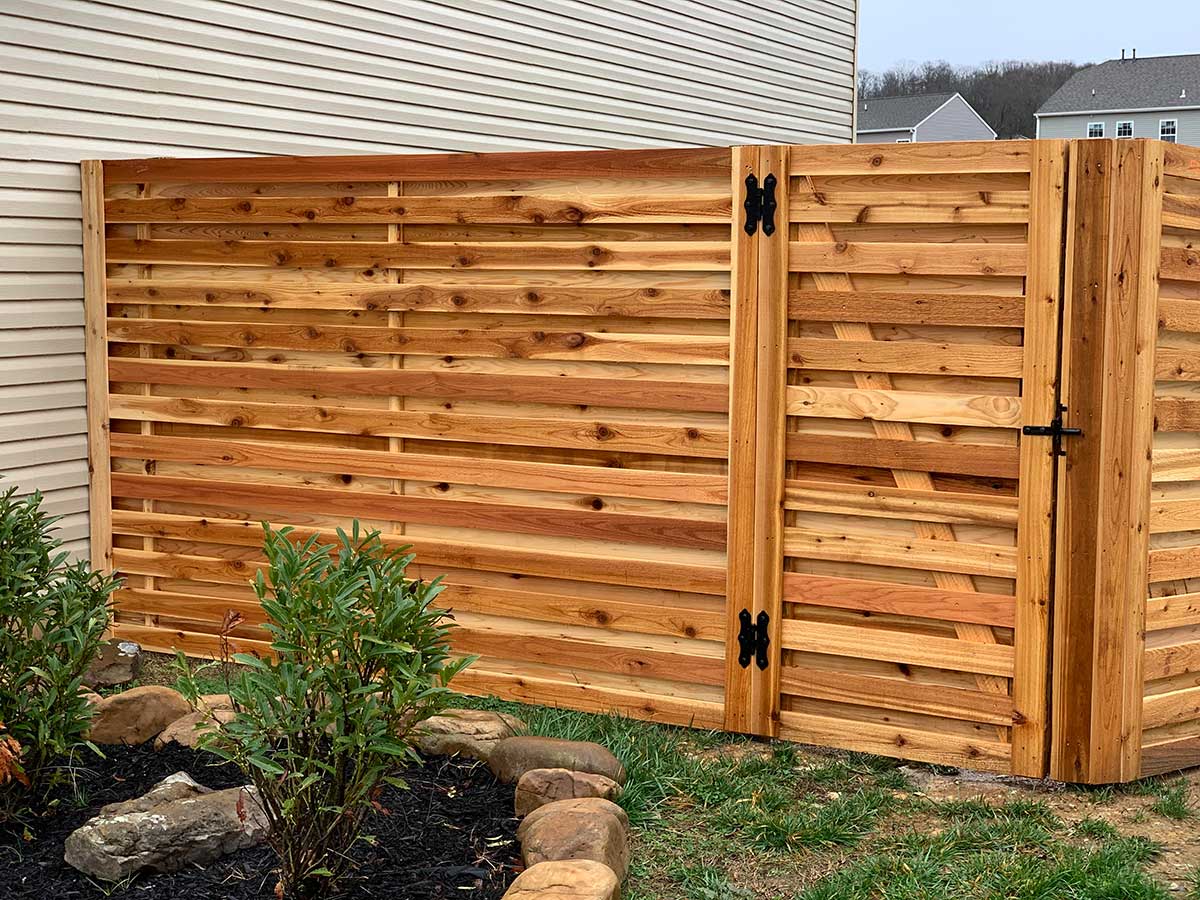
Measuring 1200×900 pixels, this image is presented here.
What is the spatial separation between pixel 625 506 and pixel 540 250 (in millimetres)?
1098

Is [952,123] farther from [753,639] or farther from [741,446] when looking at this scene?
[753,639]

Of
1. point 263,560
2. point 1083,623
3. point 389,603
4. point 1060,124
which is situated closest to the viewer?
point 389,603

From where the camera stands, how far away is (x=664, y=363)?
17.7 feet

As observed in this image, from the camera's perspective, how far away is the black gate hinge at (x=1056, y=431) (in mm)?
4797

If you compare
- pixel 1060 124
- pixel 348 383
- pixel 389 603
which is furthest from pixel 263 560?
pixel 1060 124

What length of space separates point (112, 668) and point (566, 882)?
3.21m

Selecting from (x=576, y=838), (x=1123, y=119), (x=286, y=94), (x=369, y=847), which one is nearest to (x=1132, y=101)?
(x=1123, y=119)

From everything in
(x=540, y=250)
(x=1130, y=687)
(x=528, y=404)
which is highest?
(x=540, y=250)

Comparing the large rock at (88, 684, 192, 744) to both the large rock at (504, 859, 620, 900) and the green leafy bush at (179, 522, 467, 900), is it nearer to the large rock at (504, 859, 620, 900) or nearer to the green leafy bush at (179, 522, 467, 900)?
the green leafy bush at (179, 522, 467, 900)

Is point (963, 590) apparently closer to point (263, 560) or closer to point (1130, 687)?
point (1130, 687)

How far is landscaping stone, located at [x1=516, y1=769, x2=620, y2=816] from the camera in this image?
4.22 metres

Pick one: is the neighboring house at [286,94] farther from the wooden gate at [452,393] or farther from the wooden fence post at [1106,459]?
the wooden fence post at [1106,459]

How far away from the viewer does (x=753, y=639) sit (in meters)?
5.30

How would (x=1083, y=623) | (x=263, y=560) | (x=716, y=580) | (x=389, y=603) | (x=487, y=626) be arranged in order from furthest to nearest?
1. (x=263, y=560)
2. (x=487, y=626)
3. (x=716, y=580)
4. (x=1083, y=623)
5. (x=389, y=603)
